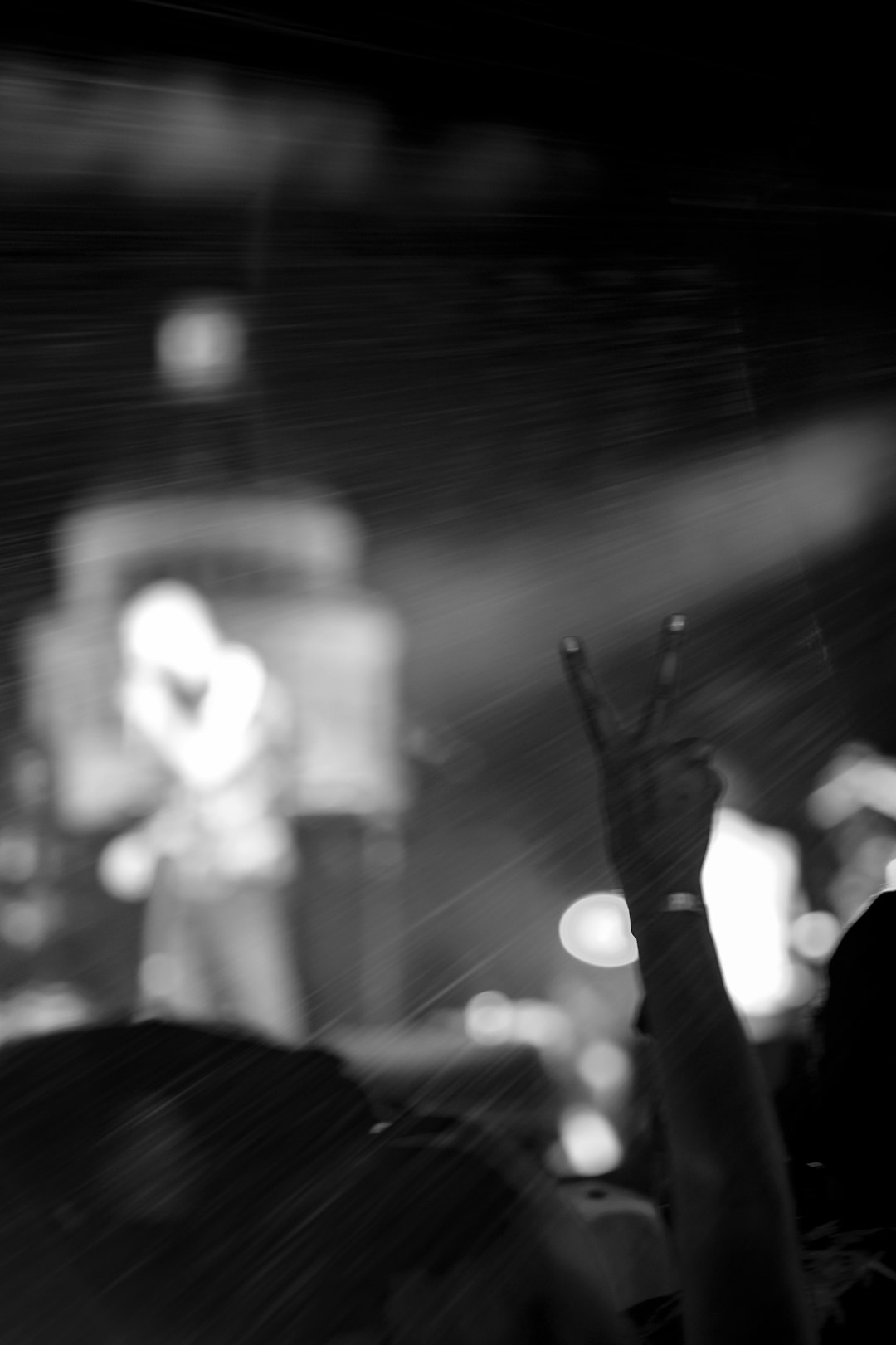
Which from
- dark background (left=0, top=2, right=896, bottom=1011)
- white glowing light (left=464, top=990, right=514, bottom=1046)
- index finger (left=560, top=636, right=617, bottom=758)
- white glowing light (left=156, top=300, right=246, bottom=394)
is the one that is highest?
white glowing light (left=156, top=300, right=246, bottom=394)

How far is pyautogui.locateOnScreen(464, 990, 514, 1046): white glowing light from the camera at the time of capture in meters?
4.60

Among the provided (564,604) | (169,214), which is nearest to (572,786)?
(564,604)

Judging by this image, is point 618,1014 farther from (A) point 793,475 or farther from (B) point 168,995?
(A) point 793,475

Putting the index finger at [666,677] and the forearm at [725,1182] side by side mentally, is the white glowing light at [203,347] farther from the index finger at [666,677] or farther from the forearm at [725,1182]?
the forearm at [725,1182]

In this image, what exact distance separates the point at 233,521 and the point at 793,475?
414cm

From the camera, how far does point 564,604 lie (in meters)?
6.17

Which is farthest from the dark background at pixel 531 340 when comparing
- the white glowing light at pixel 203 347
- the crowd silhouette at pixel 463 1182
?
the crowd silhouette at pixel 463 1182

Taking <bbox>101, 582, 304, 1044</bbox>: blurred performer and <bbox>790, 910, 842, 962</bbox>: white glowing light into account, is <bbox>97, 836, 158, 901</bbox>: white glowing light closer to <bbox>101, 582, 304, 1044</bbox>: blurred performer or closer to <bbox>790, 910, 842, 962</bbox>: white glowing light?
<bbox>101, 582, 304, 1044</bbox>: blurred performer

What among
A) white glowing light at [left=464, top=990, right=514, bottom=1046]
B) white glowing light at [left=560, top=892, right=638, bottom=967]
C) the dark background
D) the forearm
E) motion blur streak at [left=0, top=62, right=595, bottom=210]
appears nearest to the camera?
the forearm

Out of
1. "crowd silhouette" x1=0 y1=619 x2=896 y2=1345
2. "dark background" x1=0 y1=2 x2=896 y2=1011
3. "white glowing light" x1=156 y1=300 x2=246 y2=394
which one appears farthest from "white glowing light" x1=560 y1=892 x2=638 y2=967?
"crowd silhouette" x1=0 y1=619 x2=896 y2=1345

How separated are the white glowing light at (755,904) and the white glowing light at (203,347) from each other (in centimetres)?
227

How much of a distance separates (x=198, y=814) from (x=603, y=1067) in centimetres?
193

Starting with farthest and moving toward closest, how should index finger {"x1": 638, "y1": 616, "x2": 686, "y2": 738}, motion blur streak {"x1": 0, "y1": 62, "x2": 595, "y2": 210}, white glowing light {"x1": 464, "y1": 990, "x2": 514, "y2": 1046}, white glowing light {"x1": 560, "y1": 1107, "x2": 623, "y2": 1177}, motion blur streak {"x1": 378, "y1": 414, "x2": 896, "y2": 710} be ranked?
1. white glowing light {"x1": 464, "y1": 990, "x2": 514, "y2": 1046}
2. white glowing light {"x1": 560, "y1": 1107, "x2": 623, "y2": 1177}
3. motion blur streak {"x1": 378, "y1": 414, "x2": 896, "y2": 710}
4. motion blur streak {"x1": 0, "y1": 62, "x2": 595, "y2": 210}
5. index finger {"x1": 638, "y1": 616, "x2": 686, "y2": 738}

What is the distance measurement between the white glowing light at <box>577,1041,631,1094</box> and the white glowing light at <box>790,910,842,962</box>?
877 mm
